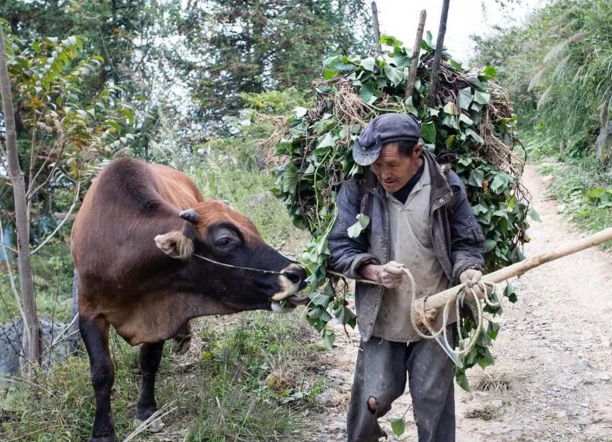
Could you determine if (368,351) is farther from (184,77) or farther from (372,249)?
(184,77)

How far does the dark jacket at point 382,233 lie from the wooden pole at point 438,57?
0.47 metres

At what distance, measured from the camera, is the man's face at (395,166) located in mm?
3697

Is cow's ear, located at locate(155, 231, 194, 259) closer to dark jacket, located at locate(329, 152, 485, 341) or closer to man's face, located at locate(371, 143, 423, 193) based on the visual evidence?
dark jacket, located at locate(329, 152, 485, 341)

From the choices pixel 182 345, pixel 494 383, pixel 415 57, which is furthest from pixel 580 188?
pixel 415 57

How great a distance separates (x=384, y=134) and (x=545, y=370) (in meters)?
3.68

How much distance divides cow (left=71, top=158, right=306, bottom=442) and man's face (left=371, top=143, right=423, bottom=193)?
3.54ft

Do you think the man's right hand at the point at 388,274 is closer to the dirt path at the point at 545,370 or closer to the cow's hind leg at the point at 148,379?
the dirt path at the point at 545,370

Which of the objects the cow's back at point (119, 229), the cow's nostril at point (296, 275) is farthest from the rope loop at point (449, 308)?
the cow's back at point (119, 229)

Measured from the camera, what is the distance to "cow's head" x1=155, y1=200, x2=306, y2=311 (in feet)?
15.5

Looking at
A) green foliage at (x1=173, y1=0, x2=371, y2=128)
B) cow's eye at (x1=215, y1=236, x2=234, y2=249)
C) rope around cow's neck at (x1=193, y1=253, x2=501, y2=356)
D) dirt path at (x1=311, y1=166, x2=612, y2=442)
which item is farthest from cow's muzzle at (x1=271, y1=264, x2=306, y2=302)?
green foliage at (x1=173, y1=0, x2=371, y2=128)

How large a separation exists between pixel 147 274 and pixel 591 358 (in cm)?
415

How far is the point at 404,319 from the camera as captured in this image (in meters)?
4.01

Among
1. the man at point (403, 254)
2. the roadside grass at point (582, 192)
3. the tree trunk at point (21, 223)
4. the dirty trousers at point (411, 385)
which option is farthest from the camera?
the roadside grass at point (582, 192)

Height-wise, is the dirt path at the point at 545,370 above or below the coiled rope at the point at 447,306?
below
